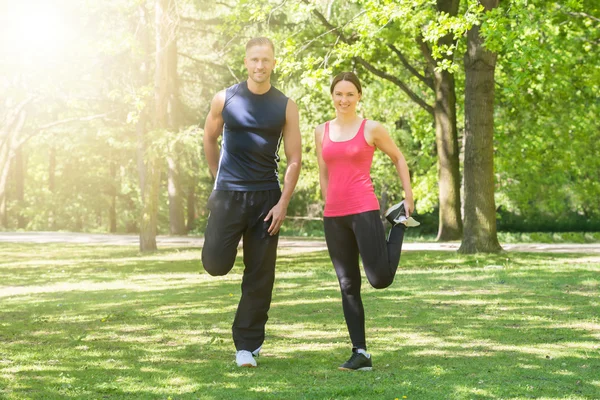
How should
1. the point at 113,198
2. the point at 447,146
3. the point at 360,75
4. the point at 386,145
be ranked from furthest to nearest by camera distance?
the point at 113,198, the point at 360,75, the point at 447,146, the point at 386,145

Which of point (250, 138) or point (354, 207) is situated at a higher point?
point (250, 138)

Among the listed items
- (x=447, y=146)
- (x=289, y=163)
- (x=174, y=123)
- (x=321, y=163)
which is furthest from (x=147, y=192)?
(x=321, y=163)

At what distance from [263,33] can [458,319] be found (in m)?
19.4

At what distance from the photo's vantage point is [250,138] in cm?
634

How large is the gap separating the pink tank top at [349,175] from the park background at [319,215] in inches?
47.0

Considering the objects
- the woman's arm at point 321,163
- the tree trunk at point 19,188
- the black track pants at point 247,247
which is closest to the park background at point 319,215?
the black track pants at point 247,247

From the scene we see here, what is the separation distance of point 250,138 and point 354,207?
92 cm

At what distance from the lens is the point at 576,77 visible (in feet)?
87.1

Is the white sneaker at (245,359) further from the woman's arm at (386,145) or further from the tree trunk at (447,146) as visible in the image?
the tree trunk at (447,146)

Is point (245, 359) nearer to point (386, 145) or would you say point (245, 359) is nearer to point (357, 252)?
point (357, 252)

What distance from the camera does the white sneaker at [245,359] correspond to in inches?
252

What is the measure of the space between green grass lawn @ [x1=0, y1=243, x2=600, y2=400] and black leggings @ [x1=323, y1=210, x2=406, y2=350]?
499mm

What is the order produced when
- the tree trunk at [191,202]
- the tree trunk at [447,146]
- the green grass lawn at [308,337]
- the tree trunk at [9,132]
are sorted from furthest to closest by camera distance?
the tree trunk at [191,202] < the tree trunk at [9,132] < the tree trunk at [447,146] < the green grass lawn at [308,337]

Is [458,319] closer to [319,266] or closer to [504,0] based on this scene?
Answer: [319,266]
